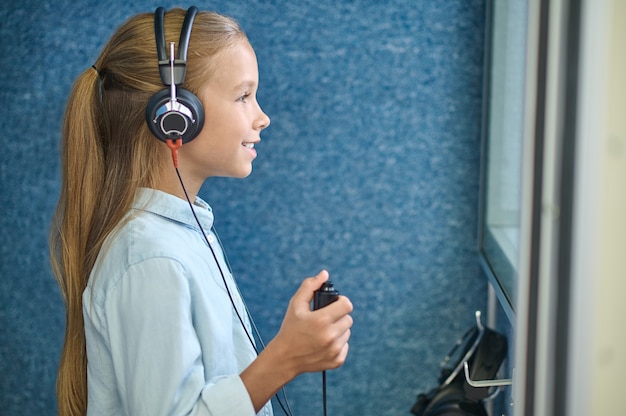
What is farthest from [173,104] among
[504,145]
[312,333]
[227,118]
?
[504,145]

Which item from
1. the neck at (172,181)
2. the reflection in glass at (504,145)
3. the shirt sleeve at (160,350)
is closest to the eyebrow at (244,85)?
the neck at (172,181)

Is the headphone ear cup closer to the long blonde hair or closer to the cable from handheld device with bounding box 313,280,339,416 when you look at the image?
the long blonde hair

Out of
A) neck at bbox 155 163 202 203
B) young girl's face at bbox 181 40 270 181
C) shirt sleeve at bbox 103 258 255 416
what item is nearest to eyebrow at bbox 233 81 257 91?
young girl's face at bbox 181 40 270 181

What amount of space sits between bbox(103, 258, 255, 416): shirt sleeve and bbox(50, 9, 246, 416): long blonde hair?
0.50ft

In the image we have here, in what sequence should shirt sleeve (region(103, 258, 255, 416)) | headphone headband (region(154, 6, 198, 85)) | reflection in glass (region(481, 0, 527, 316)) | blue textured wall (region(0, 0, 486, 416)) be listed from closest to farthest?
1. shirt sleeve (region(103, 258, 255, 416))
2. headphone headband (region(154, 6, 198, 85))
3. reflection in glass (region(481, 0, 527, 316))
4. blue textured wall (region(0, 0, 486, 416))

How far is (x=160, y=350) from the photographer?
2.73 feet

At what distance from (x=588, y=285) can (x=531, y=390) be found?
0.38 feet

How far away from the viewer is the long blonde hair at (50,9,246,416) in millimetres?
991

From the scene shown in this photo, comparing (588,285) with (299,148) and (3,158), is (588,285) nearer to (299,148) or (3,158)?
(299,148)

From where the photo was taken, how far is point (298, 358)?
0.86 meters

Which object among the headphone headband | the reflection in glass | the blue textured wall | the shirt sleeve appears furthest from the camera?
the blue textured wall

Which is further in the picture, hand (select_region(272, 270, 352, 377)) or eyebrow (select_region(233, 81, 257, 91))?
eyebrow (select_region(233, 81, 257, 91))

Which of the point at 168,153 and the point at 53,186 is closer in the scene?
the point at 168,153

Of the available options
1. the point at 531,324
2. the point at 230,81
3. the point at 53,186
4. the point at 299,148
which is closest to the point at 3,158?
the point at 53,186
